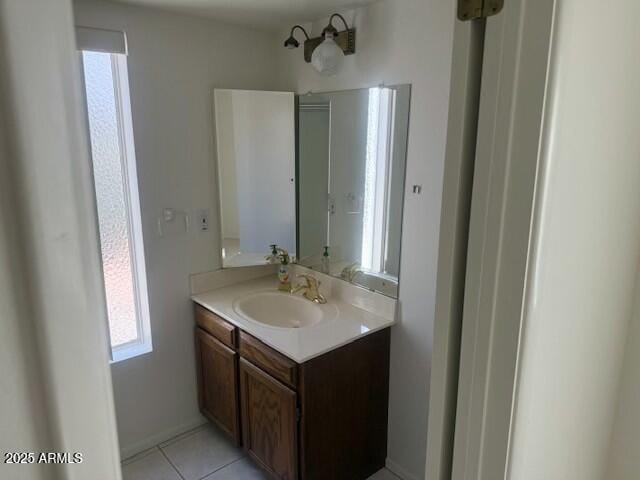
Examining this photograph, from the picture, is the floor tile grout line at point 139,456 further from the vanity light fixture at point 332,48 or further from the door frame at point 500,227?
the vanity light fixture at point 332,48

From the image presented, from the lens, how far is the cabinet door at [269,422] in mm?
1907

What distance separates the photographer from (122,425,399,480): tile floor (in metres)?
2.24

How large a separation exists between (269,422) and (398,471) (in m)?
0.74

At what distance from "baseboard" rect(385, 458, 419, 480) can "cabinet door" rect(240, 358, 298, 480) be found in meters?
0.59

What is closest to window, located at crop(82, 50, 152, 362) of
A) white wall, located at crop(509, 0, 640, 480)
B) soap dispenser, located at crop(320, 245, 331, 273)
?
soap dispenser, located at crop(320, 245, 331, 273)

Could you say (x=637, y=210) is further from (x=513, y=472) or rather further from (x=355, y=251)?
(x=355, y=251)

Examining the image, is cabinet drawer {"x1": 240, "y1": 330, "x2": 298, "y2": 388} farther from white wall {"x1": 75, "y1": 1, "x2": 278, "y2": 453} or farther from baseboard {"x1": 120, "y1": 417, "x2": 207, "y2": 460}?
baseboard {"x1": 120, "y1": 417, "x2": 207, "y2": 460}

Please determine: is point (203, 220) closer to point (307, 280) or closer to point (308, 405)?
point (307, 280)

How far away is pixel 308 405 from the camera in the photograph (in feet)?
6.06

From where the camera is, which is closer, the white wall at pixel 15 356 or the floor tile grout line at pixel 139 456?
the white wall at pixel 15 356

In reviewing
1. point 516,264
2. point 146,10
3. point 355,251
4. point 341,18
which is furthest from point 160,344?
point 516,264

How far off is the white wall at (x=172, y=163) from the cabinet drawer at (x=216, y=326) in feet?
0.32

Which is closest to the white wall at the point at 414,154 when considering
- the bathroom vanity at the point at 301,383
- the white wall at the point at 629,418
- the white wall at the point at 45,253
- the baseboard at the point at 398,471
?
the baseboard at the point at 398,471

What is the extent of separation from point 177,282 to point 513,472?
1.97 m
